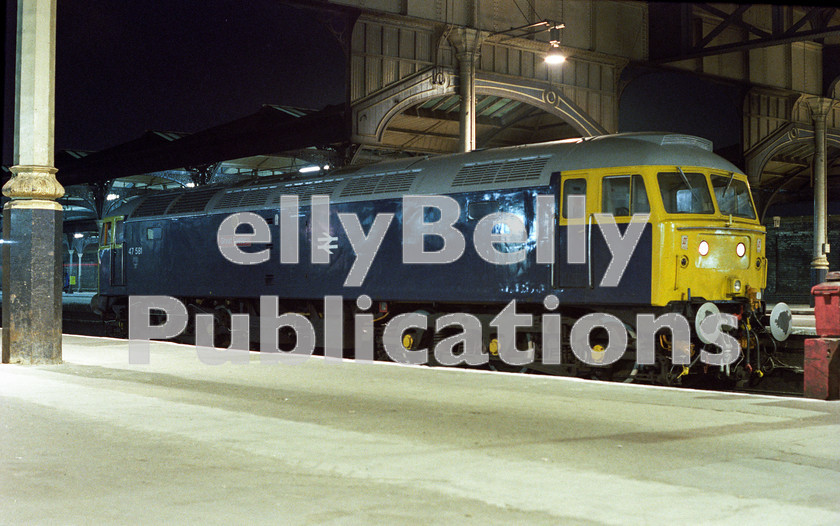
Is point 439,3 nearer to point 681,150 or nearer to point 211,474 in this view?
point 681,150

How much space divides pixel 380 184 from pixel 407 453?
9979 mm

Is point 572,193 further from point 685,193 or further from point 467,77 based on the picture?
point 467,77

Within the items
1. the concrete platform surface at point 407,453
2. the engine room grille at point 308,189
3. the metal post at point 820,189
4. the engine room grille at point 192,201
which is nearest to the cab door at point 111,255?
the engine room grille at point 192,201

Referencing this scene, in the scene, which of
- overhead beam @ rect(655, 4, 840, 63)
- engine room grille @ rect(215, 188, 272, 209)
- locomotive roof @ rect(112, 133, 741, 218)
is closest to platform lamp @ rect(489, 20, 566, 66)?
overhead beam @ rect(655, 4, 840, 63)

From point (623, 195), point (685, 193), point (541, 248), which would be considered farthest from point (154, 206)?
point (685, 193)

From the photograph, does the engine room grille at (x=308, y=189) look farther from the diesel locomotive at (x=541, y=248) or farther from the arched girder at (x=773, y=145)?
the arched girder at (x=773, y=145)

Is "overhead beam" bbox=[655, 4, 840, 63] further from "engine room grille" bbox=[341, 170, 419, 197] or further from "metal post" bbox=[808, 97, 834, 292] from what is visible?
"engine room grille" bbox=[341, 170, 419, 197]

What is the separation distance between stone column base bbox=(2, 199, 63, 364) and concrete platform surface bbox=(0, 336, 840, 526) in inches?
51.7

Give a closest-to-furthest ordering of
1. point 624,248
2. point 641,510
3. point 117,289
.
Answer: point 641,510
point 624,248
point 117,289

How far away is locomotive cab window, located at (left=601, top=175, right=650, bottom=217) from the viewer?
12.4 metres

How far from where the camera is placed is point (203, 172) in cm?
3161

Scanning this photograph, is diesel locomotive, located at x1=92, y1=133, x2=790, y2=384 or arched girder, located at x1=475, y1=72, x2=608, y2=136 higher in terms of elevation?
arched girder, located at x1=475, y1=72, x2=608, y2=136

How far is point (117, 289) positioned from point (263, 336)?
629 cm

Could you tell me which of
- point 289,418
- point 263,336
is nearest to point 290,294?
point 263,336
